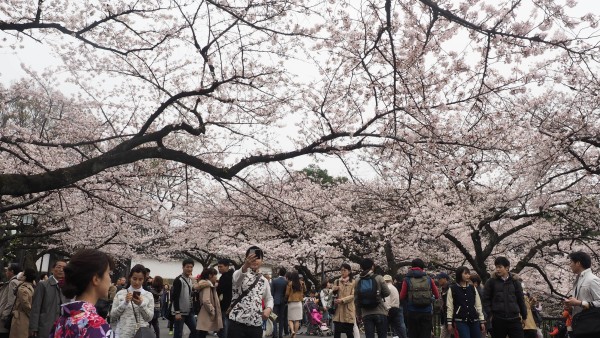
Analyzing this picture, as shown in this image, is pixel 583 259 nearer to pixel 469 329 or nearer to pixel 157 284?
pixel 469 329

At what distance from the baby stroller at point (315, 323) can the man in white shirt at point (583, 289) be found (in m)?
10.5

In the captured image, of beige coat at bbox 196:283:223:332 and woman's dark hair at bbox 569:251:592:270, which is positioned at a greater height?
woman's dark hair at bbox 569:251:592:270

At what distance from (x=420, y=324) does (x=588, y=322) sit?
2984mm

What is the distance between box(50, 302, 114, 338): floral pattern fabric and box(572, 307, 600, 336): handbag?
497cm

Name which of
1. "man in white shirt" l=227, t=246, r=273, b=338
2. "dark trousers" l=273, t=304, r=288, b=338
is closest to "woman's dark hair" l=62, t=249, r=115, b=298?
"man in white shirt" l=227, t=246, r=273, b=338

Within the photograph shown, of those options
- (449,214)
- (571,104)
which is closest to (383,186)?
(449,214)

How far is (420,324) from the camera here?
316 inches

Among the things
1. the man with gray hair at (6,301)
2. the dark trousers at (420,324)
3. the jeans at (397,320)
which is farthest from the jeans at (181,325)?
the jeans at (397,320)

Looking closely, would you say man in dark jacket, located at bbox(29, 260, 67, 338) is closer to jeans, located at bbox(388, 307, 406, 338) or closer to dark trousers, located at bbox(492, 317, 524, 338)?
dark trousers, located at bbox(492, 317, 524, 338)

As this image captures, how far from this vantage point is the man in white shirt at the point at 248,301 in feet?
17.9

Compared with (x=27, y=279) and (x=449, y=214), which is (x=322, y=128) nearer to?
(x=27, y=279)

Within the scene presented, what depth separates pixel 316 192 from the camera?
62.1 ft

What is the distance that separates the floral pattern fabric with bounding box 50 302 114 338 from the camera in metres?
2.51

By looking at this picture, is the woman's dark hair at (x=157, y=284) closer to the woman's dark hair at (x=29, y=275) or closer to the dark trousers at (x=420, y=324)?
the woman's dark hair at (x=29, y=275)
